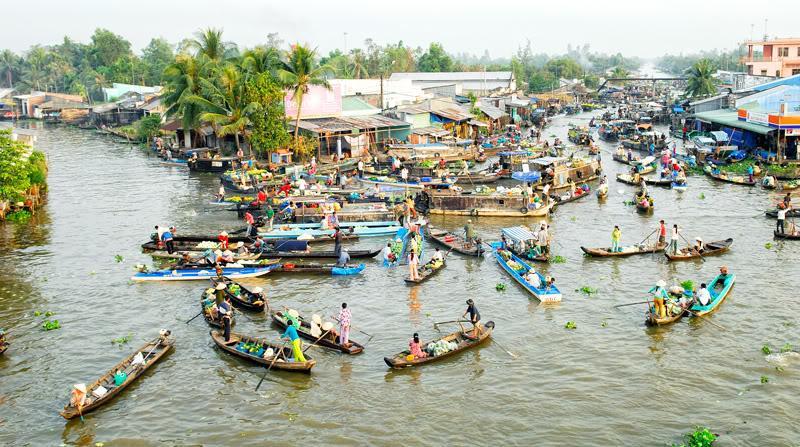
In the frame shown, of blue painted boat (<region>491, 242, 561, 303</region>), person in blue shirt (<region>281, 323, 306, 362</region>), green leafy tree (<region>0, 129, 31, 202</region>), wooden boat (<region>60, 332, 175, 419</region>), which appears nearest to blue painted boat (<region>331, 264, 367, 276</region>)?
blue painted boat (<region>491, 242, 561, 303</region>)

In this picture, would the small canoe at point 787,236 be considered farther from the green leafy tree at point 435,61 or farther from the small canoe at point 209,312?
the green leafy tree at point 435,61

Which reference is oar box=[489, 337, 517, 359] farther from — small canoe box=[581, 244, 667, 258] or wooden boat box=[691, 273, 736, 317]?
small canoe box=[581, 244, 667, 258]

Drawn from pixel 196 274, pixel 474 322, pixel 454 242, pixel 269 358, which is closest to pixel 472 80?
pixel 454 242

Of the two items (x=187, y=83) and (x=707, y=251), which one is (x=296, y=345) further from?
(x=187, y=83)

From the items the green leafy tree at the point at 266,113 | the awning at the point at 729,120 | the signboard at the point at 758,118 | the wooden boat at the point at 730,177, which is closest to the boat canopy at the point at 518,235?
the wooden boat at the point at 730,177

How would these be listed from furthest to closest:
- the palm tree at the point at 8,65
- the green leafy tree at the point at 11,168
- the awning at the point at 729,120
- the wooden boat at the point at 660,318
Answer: the palm tree at the point at 8,65 → the awning at the point at 729,120 → the green leafy tree at the point at 11,168 → the wooden boat at the point at 660,318

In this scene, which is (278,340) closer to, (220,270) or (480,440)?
(220,270)

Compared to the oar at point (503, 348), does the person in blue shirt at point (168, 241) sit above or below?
above
